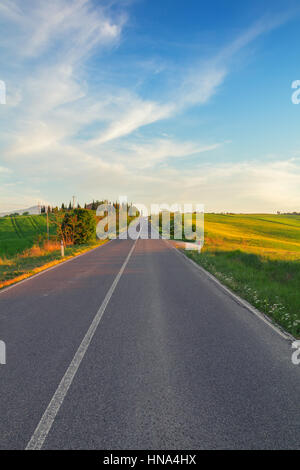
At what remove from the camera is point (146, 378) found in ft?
→ 13.0

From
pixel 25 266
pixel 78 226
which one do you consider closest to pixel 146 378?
pixel 25 266

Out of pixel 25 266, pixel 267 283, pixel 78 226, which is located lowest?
pixel 25 266

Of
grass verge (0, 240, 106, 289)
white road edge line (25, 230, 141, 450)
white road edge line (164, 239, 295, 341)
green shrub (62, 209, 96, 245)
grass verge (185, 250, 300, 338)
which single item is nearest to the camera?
white road edge line (25, 230, 141, 450)

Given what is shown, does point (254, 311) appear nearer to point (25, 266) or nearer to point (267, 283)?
point (267, 283)

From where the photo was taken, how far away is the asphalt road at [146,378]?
9.52 feet

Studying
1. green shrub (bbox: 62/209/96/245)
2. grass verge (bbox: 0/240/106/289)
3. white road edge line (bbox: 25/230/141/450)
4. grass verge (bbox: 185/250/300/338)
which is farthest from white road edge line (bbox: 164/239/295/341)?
green shrub (bbox: 62/209/96/245)

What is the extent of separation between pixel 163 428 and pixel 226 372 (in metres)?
1.51

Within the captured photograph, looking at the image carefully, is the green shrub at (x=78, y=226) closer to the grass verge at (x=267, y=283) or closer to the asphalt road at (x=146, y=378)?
the grass verge at (x=267, y=283)

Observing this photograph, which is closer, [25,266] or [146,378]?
[146,378]

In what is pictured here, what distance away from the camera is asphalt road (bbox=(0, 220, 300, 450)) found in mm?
2902

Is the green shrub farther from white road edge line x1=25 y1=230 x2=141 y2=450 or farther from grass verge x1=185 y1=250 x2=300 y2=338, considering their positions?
white road edge line x1=25 y1=230 x2=141 y2=450

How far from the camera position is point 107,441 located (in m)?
2.81

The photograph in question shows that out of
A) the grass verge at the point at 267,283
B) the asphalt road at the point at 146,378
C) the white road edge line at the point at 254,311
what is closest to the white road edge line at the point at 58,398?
the asphalt road at the point at 146,378
